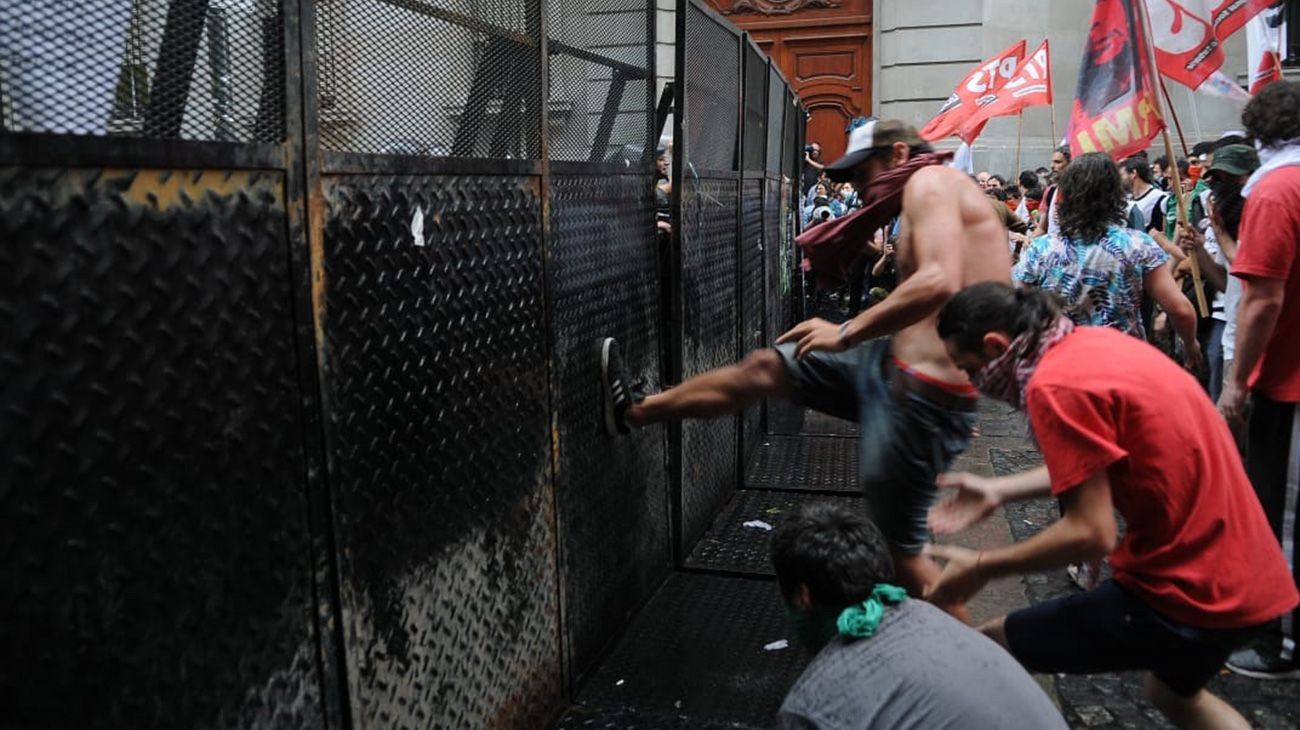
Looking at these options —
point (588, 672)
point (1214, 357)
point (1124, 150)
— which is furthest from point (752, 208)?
point (588, 672)

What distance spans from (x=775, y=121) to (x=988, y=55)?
12024 millimetres

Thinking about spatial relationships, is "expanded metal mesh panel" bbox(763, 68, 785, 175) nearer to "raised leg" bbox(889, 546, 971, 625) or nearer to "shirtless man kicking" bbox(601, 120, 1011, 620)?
"shirtless man kicking" bbox(601, 120, 1011, 620)

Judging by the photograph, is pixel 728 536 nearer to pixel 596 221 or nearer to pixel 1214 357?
pixel 596 221

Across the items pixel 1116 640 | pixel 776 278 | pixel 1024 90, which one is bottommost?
pixel 1116 640

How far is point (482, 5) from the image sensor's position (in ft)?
10.8

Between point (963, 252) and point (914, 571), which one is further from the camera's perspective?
point (914, 571)

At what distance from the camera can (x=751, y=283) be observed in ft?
23.6

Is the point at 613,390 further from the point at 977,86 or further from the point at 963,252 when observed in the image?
the point at 977,86

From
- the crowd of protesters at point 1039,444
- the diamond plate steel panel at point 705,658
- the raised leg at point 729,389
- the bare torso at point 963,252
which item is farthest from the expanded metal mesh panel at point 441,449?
the bare torso at point 963,252

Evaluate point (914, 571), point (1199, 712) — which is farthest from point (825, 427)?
point (1199, 712)

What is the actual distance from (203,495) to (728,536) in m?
4.00

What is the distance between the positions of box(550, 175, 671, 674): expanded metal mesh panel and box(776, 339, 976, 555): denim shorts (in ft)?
3.06

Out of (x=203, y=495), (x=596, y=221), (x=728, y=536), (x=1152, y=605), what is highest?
(x=596, y=221)

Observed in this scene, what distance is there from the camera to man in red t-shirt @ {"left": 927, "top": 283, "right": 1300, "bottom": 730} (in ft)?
8.26
